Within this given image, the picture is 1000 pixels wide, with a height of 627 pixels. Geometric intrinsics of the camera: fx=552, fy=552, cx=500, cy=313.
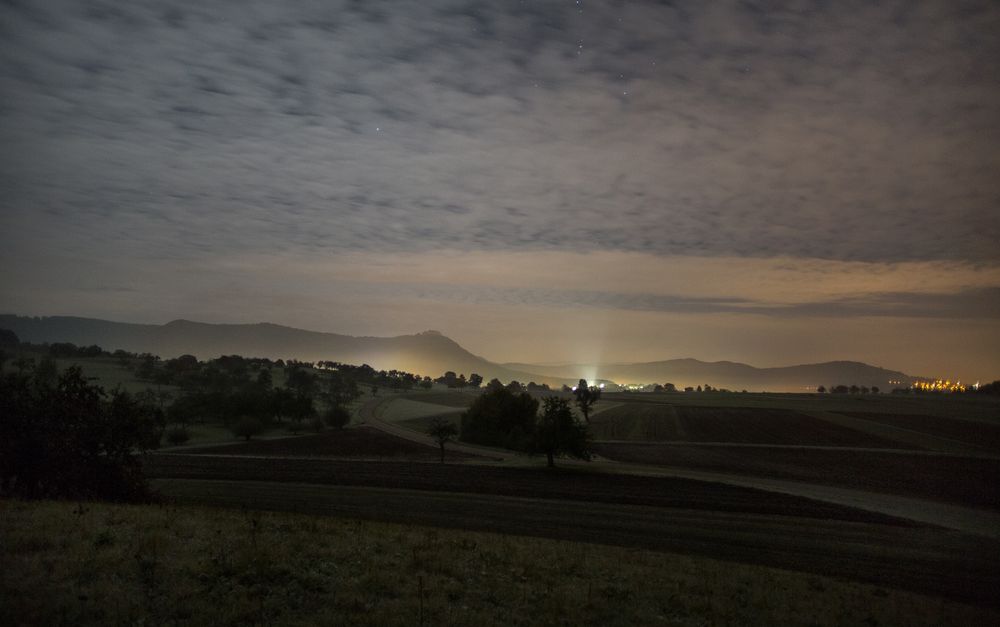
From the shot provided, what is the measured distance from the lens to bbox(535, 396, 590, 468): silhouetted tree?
60.2 metres

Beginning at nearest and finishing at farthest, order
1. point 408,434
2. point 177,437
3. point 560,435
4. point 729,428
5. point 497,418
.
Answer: point 560,435
point 177,437
point 497,418
point 408,434
point 729,428

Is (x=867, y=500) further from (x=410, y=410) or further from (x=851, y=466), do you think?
(x=410, y=410)

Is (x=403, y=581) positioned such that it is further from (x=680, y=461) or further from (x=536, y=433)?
(x=680, y=461)

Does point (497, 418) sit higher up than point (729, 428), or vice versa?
point (729, 428)

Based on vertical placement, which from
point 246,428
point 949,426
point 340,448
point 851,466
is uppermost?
point 949,426

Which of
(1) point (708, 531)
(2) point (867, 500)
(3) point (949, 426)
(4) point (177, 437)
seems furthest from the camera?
(3) point (949, 426)

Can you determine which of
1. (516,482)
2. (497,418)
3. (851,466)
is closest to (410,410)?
(497,418)

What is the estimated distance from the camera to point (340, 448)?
77.6 m

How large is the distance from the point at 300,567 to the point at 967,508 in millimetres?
50960

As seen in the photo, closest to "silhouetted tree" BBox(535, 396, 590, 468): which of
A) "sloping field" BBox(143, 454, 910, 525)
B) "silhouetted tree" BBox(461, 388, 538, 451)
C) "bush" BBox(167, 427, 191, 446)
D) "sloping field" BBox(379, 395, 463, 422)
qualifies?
"sloping field" BBox(143, 454, 910, 525)

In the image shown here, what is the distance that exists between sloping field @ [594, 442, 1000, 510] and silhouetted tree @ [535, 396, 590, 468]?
1158 cm

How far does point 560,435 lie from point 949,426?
9290 cm

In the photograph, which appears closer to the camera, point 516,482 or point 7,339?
point 516,482

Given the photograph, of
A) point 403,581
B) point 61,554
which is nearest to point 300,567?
point 403,581
